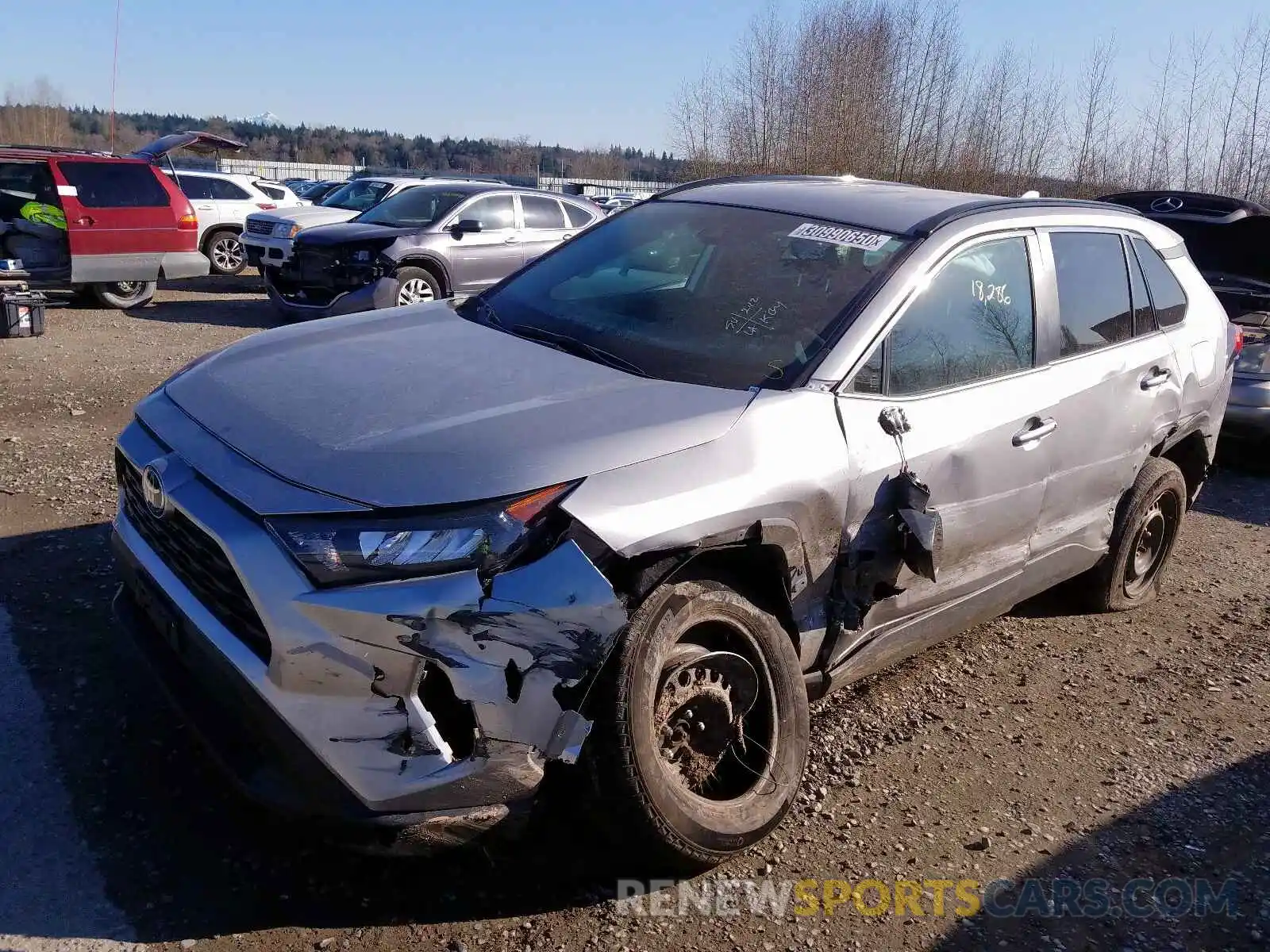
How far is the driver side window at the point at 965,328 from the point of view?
3.28 m

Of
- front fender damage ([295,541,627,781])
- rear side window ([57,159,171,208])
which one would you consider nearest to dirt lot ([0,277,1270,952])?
front fender damage ([295,541,627,781])

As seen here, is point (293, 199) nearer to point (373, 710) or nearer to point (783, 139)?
point (783, 139)

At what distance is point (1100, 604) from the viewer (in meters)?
4.86

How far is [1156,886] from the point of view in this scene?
3.01 meters

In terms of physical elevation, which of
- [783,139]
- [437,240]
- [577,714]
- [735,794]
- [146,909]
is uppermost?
[783,139]

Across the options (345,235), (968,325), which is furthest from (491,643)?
(345,235)

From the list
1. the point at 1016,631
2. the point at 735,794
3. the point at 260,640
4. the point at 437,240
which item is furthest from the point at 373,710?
the point at 437,240

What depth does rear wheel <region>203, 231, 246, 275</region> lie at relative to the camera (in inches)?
619

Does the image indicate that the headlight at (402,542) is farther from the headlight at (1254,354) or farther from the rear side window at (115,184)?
the rear side window at (115,184)

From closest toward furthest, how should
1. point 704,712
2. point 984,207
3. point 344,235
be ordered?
point 704,712 → point 984,207 → point 344,235

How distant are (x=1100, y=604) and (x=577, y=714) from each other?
3370 mm

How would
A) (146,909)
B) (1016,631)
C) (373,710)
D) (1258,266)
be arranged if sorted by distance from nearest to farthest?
(373,710) < (146,909) < (1016,631) < (1258,266)

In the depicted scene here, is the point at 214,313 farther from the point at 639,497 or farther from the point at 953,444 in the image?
the point at 639,497

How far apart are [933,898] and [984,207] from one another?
2.42m
